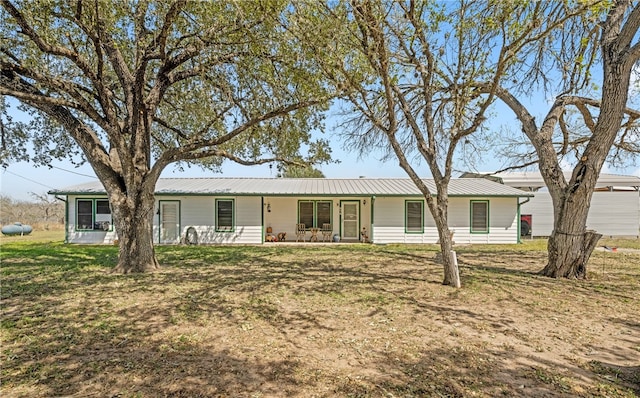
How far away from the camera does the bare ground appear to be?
3.12 metres

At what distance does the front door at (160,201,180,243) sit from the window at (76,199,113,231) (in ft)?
7.80

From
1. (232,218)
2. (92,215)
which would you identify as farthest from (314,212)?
(92,215)

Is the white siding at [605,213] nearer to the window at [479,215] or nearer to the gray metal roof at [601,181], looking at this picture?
the gray metal roof at [601,181]

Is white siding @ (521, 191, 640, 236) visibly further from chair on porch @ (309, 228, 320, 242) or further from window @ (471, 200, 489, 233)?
chair on porch @ (309, 228, 320, 242)

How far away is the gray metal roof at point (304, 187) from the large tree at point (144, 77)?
6141mm

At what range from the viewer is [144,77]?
802cm

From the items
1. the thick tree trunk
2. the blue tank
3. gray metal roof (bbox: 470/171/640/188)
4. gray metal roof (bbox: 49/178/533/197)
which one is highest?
gray metal roof (bbox: 470/171/640/188)

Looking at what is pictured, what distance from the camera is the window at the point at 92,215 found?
16.0 m

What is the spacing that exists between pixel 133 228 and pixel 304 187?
991 cm

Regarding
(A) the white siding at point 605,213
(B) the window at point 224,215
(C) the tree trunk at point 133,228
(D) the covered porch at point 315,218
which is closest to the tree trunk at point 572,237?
(D) the covered porch at point 315,218

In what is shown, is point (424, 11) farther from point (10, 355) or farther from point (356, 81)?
point (10, 355)

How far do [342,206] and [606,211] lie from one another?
15.4 metres

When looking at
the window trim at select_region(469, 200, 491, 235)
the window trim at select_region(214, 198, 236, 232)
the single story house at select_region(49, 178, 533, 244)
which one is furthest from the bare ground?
the window trim at select_region(469, 200, 491, 235)

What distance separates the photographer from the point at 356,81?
658cm
